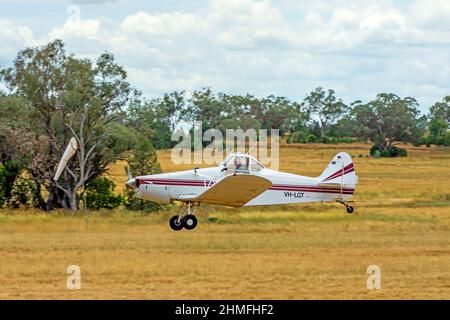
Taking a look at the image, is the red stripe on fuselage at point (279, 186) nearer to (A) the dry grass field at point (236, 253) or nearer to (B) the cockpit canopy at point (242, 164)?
(B) the cockpit canopy at point (242, 164)

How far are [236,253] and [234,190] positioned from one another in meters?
3.26

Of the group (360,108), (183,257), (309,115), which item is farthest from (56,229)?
(309,115)

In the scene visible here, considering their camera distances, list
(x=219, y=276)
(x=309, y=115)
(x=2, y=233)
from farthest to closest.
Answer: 1. (x=309, y=115)
2. (x=2, y=233)
3. (x=219, y=276)

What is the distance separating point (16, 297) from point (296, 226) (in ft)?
47.0

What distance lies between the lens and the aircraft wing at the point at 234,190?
25991mm

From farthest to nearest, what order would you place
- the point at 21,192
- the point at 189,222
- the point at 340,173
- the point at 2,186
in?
the point at 21,192
the point at 2,186
the point at 340,173
the point at 189,222

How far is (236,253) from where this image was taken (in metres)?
23.7

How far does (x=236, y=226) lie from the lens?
3059 cm

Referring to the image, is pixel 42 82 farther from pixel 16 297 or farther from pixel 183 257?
pixel 16 297

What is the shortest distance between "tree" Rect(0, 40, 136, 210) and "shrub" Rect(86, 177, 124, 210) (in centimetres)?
31

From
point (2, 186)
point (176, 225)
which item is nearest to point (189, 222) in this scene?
point (176, 225)

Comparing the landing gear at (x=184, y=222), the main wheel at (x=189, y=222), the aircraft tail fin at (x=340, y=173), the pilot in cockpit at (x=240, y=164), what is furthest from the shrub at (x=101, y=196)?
the pilot in cockpit at (x=240, y=164)

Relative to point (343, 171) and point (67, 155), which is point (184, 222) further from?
point (67, 155)

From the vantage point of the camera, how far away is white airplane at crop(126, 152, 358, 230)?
26547 millimetres
